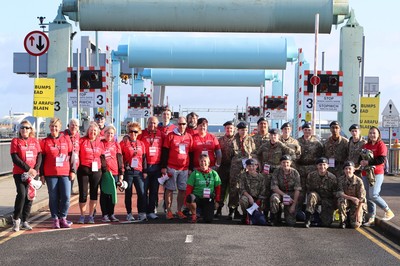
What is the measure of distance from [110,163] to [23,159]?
1786 millimetres

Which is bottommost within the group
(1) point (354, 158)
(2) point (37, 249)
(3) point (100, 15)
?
(2) point (37, 249)

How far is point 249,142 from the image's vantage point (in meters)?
13.6

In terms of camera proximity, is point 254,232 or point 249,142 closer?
point 254,232

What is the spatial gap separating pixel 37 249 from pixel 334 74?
1137 cm

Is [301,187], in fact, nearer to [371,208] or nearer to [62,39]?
Answer: [371,208]

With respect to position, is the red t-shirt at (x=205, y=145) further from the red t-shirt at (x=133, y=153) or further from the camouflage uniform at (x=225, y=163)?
the red t-shirt at (x=133, y=153)

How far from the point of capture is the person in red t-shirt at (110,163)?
12969 mm

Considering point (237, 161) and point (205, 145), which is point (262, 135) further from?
point (205, 145)

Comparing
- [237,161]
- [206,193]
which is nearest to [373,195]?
[237,161]

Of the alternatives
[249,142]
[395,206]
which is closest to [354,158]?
[249,142]

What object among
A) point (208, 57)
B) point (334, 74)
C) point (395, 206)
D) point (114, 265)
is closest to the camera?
point (114, 265)

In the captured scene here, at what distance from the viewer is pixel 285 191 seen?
12.9m

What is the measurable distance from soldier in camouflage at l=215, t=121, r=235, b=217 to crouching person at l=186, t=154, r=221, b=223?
2.24ft

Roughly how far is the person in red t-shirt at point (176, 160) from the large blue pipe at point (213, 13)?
7.00 metres
